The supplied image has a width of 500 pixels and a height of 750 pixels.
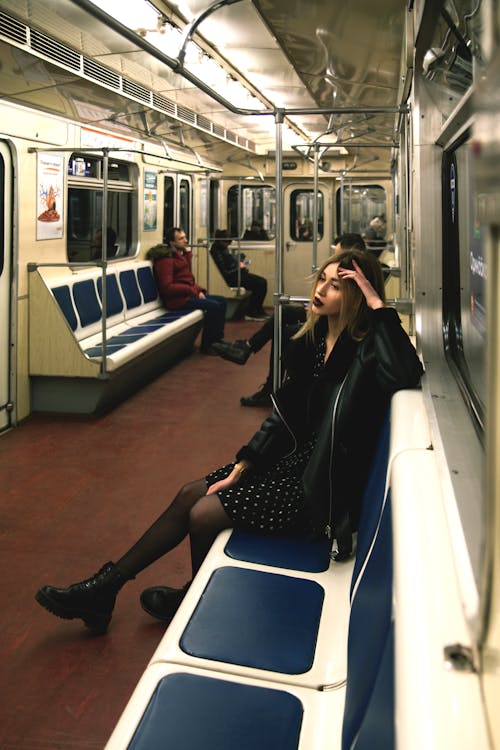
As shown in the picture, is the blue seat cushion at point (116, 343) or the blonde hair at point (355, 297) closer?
the blonde hair at point (355, 297)

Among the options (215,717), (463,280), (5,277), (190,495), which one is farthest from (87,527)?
(5,277)

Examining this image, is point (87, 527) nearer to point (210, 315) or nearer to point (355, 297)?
point (355, 297)

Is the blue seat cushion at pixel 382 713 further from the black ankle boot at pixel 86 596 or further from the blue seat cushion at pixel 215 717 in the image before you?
the black ankle boot at pixel 86 596

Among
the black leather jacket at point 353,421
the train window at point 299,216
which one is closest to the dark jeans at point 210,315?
the train window at point 299,216

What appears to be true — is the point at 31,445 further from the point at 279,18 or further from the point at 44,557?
the point at 279,18

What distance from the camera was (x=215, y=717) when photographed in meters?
1.68

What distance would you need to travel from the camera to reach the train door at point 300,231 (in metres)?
14.1

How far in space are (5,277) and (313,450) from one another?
3.82 metres

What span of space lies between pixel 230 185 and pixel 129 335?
6.72m

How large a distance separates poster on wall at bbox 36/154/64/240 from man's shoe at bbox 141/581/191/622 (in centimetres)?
386

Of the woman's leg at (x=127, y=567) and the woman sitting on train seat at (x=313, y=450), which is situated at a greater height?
the woman sitting on train seat at (x=313, y=450)

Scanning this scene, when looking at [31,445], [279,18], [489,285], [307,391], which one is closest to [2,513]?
[31,445]

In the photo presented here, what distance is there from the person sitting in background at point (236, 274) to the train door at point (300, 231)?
1.40m

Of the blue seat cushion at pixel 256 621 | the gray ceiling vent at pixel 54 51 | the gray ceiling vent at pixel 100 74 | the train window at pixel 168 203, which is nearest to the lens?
the blue seat cushion at pixel 256 621
